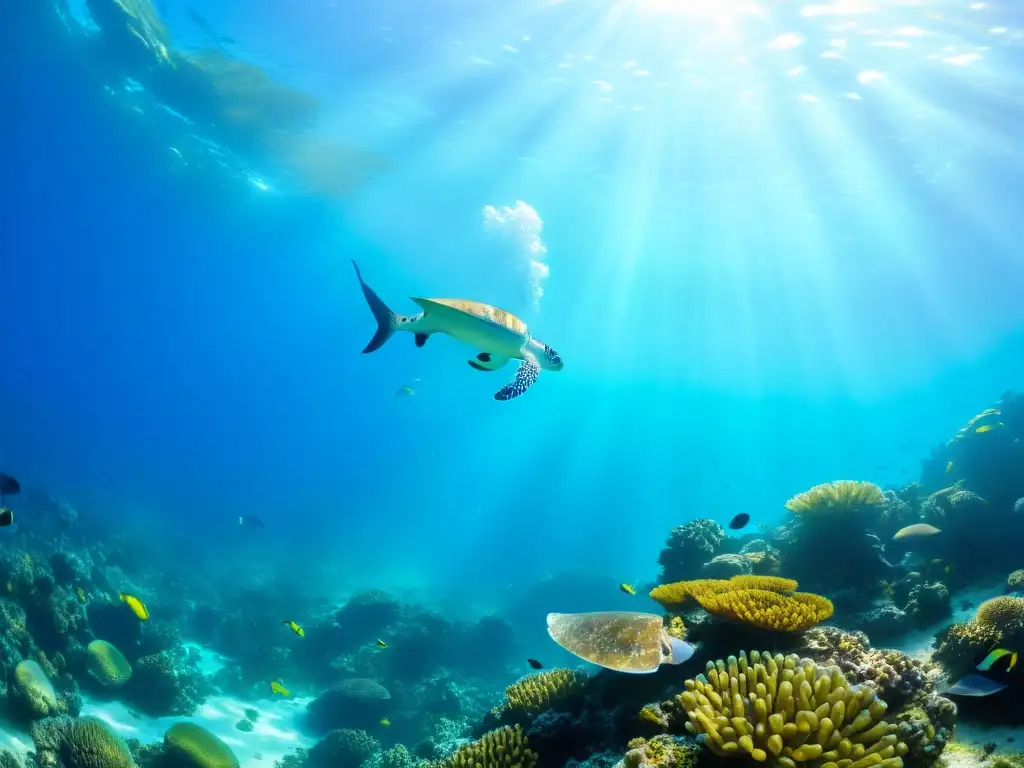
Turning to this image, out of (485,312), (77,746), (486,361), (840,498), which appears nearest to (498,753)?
(486,361)

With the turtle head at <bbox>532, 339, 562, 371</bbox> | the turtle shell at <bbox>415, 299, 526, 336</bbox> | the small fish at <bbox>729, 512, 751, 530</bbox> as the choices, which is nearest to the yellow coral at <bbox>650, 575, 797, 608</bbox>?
the turtle head at <bbox>532, 339, 562, 371</bbox>

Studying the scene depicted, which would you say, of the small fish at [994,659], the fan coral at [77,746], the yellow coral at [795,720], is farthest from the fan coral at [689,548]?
the fan coral at [77,746]

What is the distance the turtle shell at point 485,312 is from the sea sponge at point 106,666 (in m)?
13.1

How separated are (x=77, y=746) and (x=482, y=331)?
30.3ft

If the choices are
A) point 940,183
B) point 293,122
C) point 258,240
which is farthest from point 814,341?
point 258,240

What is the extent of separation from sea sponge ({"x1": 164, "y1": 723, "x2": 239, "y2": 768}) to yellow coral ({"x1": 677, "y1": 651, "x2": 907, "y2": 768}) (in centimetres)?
989

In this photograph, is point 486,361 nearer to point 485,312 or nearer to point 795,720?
point 485,312

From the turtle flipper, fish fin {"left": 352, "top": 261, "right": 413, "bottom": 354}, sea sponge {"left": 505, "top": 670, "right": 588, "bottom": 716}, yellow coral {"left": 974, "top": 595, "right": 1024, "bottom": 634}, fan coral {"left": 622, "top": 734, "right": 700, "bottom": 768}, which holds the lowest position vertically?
fan coral {"left": 622, "top": 734, "right": 700, "bottom": 768}

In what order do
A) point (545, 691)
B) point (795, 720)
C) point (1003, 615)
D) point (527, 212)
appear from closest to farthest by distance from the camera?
point (795, 720) → point (1003, 615) → point (545, 691) → point (527, 212)

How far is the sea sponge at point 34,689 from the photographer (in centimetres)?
839

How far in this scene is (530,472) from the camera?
130 meters

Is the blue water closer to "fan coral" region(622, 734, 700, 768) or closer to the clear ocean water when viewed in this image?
the clear ocean water

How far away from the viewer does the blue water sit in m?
22.5

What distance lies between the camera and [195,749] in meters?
9.05
